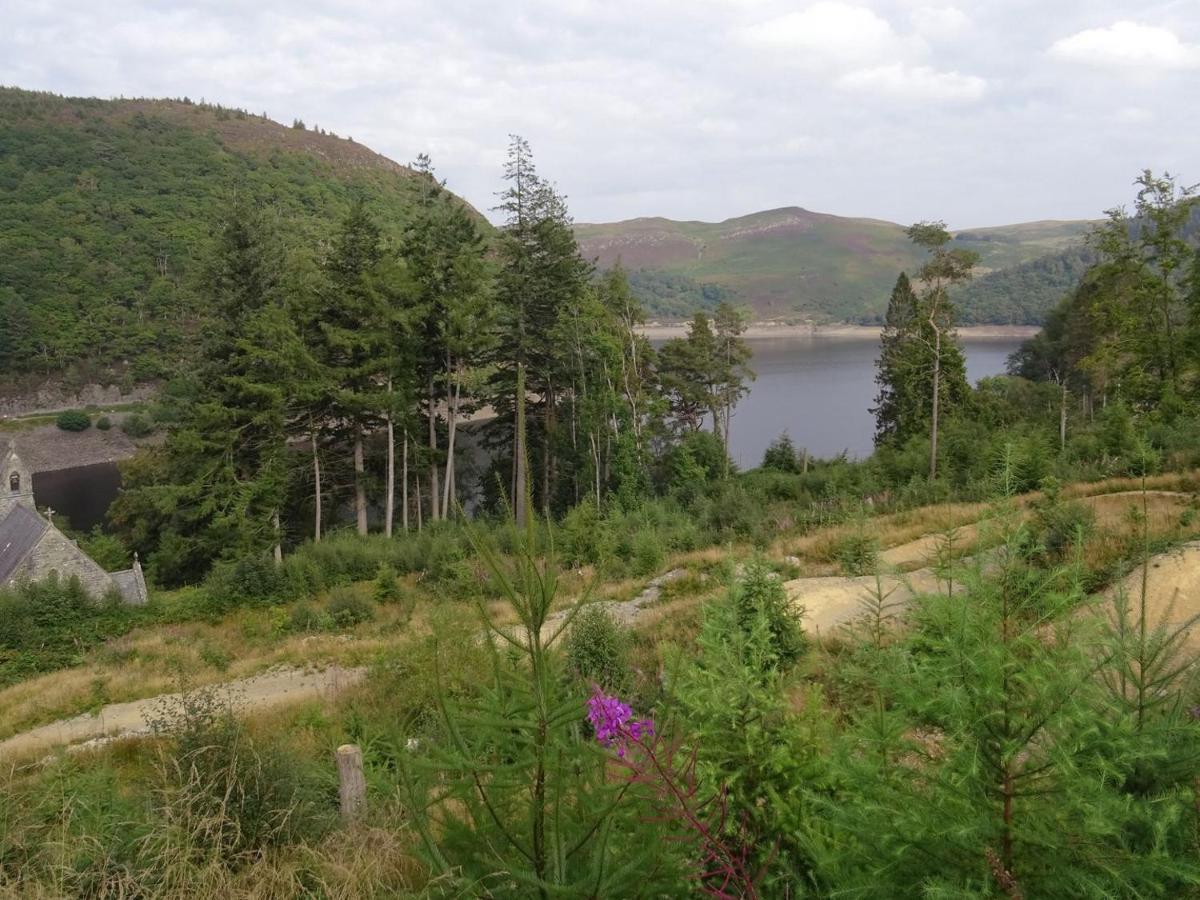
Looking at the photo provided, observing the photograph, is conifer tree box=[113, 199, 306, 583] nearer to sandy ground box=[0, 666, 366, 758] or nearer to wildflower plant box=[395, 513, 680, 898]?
sandy ground box=[0, 666, 366, 758]

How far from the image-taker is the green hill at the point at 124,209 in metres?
63.1

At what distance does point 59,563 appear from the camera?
20.1 m

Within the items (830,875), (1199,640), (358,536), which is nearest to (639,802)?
(830,875)

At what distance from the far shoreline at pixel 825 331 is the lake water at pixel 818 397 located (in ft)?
9.83

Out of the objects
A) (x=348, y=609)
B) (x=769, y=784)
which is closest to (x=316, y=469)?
(x=348, y=609)

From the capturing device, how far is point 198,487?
2095cm

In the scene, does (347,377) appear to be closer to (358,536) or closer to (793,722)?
(358,536)

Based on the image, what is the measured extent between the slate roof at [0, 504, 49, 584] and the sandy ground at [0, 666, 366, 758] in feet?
41.8

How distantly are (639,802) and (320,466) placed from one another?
79.9ft

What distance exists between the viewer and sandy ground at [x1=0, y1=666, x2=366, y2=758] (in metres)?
9.44

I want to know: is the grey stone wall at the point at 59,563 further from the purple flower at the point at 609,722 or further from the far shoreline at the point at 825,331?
the far shoreline at the point at 825,331

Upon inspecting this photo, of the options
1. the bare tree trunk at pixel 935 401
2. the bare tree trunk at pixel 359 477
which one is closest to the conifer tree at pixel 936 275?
the bare tree trunk at pixel 935 401

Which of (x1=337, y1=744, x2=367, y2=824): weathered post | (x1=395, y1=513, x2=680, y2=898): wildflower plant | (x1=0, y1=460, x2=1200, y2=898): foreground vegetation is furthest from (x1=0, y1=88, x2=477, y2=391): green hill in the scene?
(x1=395, y1=513, x2=680, y2=898): wildflower plant

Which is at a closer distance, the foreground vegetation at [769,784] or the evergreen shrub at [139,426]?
the foreground vegetation at [769,784]
